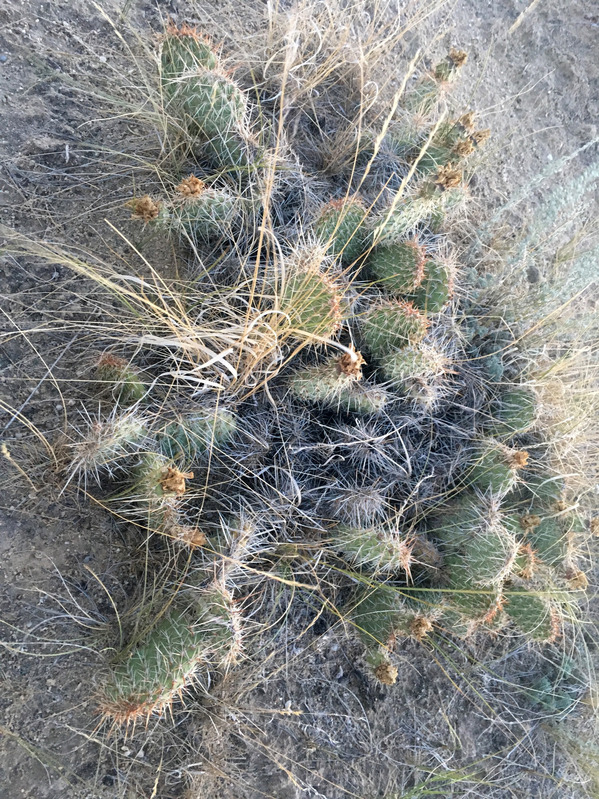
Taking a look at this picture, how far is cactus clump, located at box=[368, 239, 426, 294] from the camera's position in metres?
1.89

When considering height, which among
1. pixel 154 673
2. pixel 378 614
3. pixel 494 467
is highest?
pixel 494 467

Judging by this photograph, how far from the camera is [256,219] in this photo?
2.04 meters

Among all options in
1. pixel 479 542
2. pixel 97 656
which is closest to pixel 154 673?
pixel 97 656

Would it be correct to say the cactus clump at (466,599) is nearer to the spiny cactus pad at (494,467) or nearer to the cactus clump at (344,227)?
the spiny cactus pad at (494,467)

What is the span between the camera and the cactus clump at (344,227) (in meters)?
1.92

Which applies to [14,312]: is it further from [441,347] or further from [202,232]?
[441,347]

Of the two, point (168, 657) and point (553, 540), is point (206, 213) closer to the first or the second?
point (168, 657)

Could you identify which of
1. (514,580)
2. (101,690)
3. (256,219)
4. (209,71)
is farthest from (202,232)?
(514,580)

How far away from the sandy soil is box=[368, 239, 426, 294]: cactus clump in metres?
0.97

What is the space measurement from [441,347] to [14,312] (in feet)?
4.92

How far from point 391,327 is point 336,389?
0.29m

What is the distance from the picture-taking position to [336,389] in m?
1.75

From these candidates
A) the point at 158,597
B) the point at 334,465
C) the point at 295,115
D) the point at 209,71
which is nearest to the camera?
the point at 158,597

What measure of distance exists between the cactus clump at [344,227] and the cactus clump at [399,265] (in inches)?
3.0
